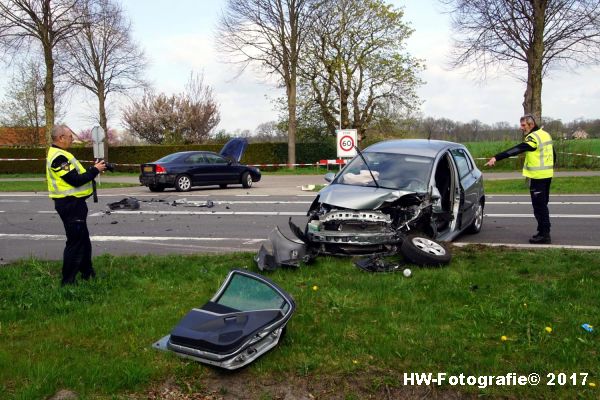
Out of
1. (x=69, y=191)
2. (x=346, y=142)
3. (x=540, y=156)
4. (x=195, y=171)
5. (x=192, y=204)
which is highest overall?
(x=346, y=142)

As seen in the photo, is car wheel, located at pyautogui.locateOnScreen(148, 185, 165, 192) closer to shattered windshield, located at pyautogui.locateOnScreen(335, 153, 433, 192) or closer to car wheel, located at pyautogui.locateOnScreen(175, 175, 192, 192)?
car wheel, located at pyautogui.locateOnScreen(175, 175, 192, 192)

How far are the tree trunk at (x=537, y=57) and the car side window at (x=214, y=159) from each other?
38.0ft

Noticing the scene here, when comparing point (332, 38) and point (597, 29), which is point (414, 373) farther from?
point (332, 38)

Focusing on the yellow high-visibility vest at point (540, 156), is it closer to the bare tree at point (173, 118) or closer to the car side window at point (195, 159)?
the car side window at point (195, 159)

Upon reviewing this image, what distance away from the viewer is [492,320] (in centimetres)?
449

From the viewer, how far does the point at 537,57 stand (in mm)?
19266

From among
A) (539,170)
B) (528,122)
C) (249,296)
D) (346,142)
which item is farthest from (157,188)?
(249,296)

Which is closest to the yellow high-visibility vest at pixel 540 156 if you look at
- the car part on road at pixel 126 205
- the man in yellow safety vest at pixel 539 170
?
the man in yellow safety vest at pixel 539 170

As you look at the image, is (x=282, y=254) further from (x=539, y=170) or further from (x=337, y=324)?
(x=539, y=170)

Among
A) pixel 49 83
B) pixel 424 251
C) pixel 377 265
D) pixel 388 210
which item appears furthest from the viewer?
pixel 49 83

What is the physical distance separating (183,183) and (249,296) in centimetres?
1591

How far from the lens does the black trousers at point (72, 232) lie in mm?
5730

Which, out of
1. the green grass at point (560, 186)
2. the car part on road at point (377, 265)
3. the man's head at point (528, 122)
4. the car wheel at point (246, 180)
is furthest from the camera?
the car wheel at point (246, 180)

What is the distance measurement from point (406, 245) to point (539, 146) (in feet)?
10.9
